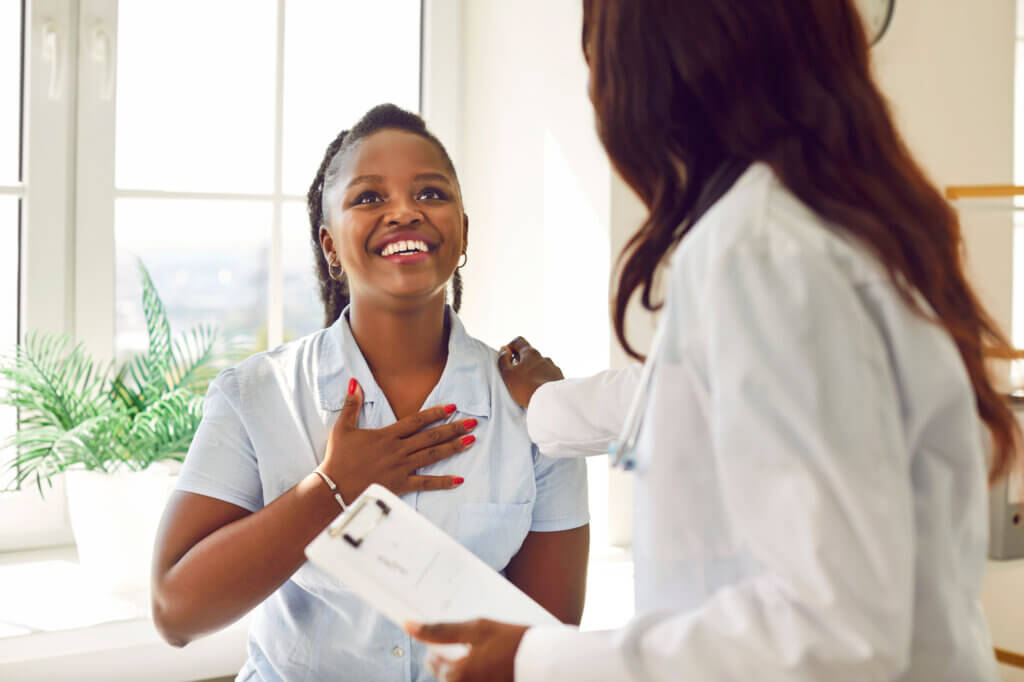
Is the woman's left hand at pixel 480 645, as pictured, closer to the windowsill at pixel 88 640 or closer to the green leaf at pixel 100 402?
the windowsill at pixel 88 640

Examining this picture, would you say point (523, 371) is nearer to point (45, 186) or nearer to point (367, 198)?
point (367, 198)

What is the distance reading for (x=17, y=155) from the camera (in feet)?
6.16

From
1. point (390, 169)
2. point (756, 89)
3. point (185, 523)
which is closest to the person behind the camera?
point (756, 89)

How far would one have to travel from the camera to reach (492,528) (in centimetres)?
127

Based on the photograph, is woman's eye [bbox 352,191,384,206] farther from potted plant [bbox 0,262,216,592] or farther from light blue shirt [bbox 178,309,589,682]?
potted plant [bbox 0,262,216,592]

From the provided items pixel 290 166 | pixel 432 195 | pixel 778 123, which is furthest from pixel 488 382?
pixel 290 166

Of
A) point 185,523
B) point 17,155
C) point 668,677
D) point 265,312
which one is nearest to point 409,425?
point 185,523

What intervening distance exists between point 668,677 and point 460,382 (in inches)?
28.2

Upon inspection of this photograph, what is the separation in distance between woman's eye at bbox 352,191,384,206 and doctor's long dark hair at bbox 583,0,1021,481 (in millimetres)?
587

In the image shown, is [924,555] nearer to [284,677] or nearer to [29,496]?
[284,677]

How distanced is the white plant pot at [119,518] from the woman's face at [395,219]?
598 millimetres

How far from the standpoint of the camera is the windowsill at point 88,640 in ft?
4.80

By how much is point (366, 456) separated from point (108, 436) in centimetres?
70

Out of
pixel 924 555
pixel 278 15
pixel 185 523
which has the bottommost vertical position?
pixel 185 523
